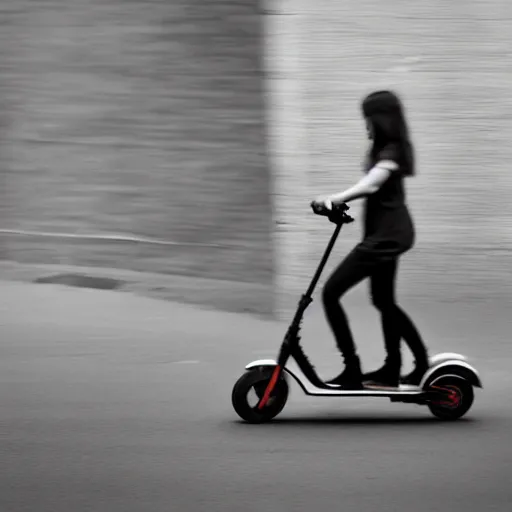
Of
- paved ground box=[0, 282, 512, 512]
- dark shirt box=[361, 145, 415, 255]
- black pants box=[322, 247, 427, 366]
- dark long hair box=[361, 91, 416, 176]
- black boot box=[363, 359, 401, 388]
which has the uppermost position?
dark long hair box=[361, 91, 416, 176]

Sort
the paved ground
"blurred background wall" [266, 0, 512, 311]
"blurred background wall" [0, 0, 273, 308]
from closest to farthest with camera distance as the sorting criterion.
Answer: the paved ground, "blurred background wall" [266, 0, 512, 311], "blurred background wall" [0, 0, 273, 308]

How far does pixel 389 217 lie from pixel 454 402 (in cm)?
104

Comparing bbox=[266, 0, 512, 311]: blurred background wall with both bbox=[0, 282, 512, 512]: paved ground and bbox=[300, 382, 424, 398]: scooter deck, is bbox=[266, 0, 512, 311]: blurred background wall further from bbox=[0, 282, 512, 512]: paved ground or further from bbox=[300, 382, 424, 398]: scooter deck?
bbox=[300, 382, 424, 398]: scooter deck

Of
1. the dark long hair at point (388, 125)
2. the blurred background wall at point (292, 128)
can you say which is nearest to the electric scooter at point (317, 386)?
the dark long hair at point (388, 125)

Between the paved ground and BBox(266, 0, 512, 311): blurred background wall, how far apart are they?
0.53m

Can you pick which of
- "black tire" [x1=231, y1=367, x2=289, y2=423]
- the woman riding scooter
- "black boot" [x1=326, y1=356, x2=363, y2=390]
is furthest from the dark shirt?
"black tire" [x1=231, y1=367, x2=289, y2=423]

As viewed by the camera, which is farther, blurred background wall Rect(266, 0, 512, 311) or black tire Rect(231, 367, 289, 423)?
blurred background wall Rect(266, 0, 512, 311)

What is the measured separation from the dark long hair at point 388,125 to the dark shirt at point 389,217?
3 centimetres

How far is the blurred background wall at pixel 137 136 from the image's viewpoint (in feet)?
38.8

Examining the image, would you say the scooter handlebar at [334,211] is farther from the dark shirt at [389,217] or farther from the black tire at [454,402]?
the black tire at [454,402]

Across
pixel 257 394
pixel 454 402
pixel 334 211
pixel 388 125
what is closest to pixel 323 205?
pixel 334 211

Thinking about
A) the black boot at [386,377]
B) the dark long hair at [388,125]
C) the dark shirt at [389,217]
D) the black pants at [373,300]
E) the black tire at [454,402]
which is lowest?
the black tire at [454,402]

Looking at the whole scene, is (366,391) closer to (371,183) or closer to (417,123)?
(371,183)

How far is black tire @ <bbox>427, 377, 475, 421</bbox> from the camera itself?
7.53 metres
